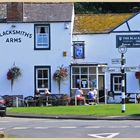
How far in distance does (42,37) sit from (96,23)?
512 cm

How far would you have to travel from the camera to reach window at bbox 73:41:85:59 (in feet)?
140

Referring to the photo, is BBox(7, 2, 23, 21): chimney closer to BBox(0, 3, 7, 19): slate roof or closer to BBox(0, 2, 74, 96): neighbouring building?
BBox(0, 2, 74, 96): neighbouring building

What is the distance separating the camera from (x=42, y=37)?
138ft

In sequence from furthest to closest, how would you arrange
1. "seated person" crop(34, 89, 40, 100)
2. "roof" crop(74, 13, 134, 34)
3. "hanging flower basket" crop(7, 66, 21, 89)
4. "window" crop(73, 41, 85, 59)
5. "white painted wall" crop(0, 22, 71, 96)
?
"roof" crop(74, 13, 134, 34), "window" crop(73, 41, 85, 59), "white painted wall" crop(0, 22, 71, 96), "hanging flower basket" crop(7, 66, 21, 89), "seated person" crop(34, 89, 40, 100)

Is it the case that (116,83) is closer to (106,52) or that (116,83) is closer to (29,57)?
(106,52)

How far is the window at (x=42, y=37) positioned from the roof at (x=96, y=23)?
262 centimetres

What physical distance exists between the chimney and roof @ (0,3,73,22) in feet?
1.39

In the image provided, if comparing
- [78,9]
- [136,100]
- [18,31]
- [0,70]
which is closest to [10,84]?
[0,70]

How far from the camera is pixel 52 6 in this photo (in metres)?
43.2

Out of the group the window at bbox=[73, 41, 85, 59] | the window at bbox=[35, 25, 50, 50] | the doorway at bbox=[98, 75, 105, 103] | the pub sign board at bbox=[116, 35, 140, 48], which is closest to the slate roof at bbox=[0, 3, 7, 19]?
the window at bbox=[35, 25, 50, 50]

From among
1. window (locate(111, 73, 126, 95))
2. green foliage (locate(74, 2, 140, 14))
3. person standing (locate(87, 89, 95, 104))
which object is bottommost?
person standing (locate(87, 89, 95, 104))

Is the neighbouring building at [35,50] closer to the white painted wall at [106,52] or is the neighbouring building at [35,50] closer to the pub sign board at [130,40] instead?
the white painted wall at [106,52]

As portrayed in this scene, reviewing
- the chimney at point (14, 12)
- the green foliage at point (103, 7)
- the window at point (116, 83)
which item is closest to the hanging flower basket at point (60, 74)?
the window at point (116, 83)

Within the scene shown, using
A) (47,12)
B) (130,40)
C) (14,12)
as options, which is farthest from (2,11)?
(130,40)
